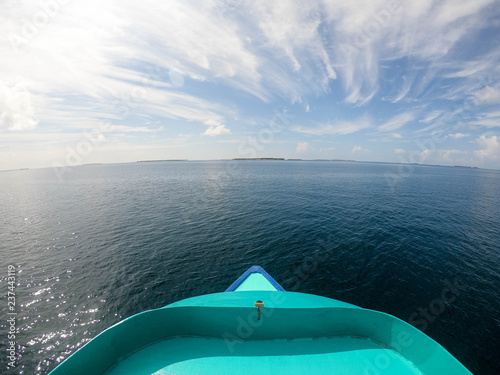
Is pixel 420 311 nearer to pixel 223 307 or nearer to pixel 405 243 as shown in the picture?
pixel 405 243

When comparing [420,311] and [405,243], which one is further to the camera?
[405,243]

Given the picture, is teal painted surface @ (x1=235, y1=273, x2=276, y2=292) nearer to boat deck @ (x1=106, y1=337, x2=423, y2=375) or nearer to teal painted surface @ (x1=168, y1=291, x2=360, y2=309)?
teal painted surface @ (x1=168, y1=291, x2=360, y2=309)

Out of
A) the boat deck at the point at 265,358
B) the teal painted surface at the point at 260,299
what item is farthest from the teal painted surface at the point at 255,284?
the boat deck at the point at 265,358

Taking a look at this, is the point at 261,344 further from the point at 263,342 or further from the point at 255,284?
the point at 255,284

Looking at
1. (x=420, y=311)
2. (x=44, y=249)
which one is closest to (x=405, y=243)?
(x=420, y=311)

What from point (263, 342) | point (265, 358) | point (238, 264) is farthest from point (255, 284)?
point (265, 358)
